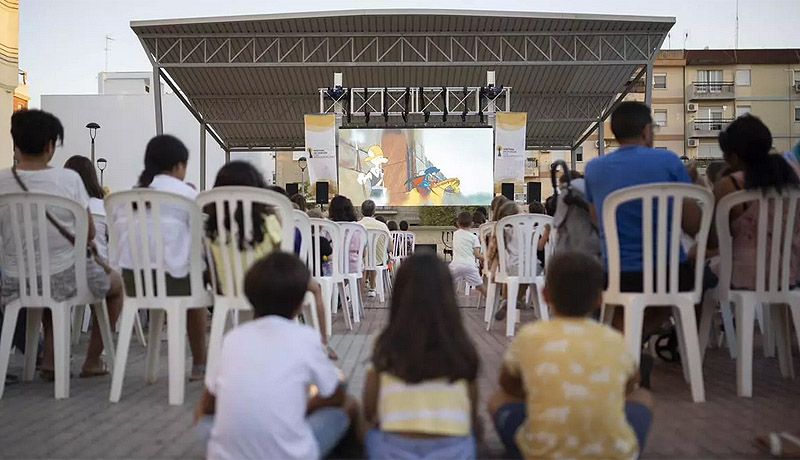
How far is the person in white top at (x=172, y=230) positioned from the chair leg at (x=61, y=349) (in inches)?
12.5

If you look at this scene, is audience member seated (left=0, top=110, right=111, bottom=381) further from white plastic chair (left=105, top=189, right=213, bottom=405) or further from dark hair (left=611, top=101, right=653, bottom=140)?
dark hair (left=611, top=101, right=653, bottom=140)

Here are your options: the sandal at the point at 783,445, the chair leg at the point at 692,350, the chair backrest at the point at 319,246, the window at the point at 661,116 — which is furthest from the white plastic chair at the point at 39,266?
the window at the point at 661,116

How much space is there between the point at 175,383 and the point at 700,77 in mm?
52491

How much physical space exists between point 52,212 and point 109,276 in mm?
619

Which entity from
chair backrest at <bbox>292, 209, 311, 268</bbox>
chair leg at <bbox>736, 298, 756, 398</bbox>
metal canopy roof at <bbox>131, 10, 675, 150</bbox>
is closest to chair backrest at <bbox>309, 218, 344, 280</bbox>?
chair backrest at <bbox>292, 209, 311, 268</bbox>

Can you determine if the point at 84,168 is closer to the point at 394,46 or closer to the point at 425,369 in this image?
the point at 425,369

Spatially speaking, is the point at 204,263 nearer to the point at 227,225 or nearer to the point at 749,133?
the point at 227,225

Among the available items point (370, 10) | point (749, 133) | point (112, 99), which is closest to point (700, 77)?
point (112, 99)

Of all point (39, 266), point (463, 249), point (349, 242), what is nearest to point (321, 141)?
point (463, 249)

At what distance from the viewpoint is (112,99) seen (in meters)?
41.7

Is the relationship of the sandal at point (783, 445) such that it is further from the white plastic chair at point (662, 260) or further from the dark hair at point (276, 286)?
the dark hair at point (276, 286)

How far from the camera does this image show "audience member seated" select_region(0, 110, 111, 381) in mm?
3855

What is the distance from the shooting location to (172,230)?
12.3 feet

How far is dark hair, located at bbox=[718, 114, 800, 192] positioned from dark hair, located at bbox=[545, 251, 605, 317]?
1.67 metres
